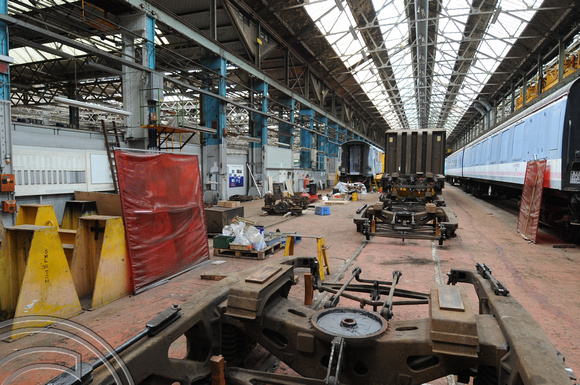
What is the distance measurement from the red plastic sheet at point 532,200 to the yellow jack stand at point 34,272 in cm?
933

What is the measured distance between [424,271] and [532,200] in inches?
183

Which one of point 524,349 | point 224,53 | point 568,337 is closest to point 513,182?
point 568,337

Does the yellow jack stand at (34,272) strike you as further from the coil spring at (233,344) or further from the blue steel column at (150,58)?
the blue steel column at (150,58)

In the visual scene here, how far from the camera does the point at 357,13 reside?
1797 centimetres

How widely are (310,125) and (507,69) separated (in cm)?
1493

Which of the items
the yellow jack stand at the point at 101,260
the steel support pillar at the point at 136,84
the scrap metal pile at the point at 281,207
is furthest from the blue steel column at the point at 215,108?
the yellow jack stand at the point at 101,260

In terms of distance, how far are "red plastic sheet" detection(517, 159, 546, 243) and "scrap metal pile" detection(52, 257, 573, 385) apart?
6860mm

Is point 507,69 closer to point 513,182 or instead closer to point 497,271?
point 513,182

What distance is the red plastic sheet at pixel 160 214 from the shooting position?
4637mm

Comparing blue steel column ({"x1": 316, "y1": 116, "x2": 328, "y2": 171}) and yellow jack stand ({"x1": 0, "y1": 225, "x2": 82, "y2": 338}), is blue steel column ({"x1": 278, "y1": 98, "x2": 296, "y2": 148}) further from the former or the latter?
yellow jack stand ({"x1": 0, "y1": 225, "x2": 82, "y2": 338})

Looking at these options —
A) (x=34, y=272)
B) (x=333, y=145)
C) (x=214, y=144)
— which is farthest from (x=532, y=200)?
(x=333, y=145)

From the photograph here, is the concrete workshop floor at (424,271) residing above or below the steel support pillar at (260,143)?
below

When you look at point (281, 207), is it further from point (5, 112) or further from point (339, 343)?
point (339, 343)

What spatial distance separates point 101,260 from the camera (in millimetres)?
4258
